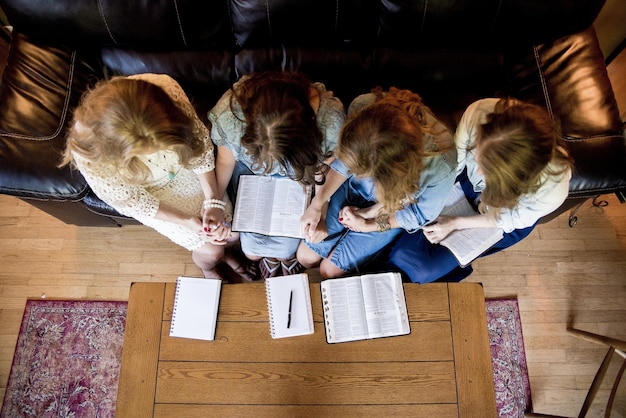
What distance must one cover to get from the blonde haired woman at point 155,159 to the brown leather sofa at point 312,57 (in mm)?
260

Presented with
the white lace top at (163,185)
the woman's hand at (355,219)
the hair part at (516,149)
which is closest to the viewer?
the hair part at (516,149)

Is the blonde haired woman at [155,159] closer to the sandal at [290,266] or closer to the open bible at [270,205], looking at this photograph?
the open bible at [270,205]

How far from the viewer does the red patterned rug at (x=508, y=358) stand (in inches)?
71.6

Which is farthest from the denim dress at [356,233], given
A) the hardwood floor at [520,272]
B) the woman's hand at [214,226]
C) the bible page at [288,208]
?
the hardwood floor at [520,272]

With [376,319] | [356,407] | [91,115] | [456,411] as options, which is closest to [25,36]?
[91,115]

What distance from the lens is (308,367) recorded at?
1389mm

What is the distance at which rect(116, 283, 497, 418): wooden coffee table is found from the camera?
4.45ft

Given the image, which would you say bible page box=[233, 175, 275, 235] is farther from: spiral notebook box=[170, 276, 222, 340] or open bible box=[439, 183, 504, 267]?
open bible box=[439, 183, 504, 267]

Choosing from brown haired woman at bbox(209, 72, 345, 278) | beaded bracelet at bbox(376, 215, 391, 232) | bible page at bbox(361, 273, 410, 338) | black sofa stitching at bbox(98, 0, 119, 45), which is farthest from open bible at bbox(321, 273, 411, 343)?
black sofa stitching at bbox(98, 0, 119, 45)

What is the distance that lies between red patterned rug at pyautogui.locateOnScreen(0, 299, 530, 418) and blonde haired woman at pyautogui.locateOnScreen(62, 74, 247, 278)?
24.0 inches

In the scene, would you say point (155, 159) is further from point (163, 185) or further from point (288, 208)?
point (288, 208)

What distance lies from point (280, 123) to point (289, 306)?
663mm

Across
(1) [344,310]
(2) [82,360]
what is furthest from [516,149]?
(2) [82,360]

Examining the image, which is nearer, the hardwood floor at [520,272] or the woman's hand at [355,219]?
the woman's hand at [355,219]
